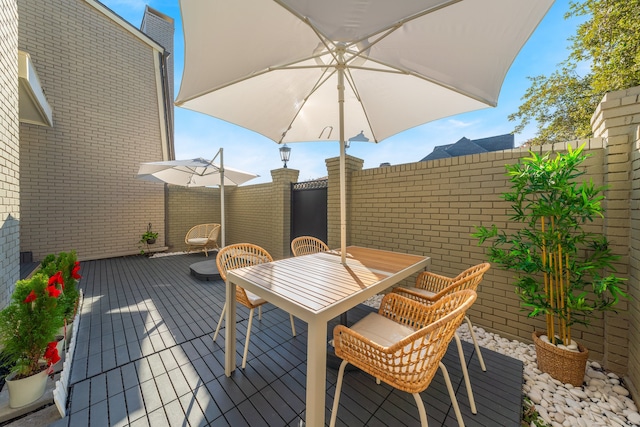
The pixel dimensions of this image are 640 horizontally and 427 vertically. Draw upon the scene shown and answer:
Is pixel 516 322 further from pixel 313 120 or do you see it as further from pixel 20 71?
pixel 20 71

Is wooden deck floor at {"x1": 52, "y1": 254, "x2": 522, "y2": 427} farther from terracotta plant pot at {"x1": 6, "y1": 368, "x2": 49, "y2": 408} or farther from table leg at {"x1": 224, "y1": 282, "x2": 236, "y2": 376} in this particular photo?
terracotta plant pot at {"x1": 6, "y1": 368, "x2": 49, "y2": 408}

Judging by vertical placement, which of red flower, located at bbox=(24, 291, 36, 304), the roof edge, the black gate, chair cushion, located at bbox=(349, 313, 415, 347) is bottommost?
chair cushion, located at bbox=(349, 313, 415, 347)

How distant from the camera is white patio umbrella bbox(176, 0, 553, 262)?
138cm

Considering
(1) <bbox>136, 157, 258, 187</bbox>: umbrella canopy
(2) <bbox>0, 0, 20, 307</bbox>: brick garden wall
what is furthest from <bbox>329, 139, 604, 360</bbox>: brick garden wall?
(2) <bbox>0, 0, 20, 307</bbox>: brick garden wall

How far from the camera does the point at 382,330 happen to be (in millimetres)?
1641

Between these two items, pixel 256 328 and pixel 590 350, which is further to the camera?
pixel 256 328

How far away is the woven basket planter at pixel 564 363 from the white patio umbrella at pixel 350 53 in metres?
2.00

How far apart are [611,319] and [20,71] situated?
6.87 meters

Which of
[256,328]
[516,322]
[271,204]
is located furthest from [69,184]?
[516,322]

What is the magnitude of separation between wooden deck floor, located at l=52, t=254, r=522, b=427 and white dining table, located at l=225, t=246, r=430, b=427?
0.31m

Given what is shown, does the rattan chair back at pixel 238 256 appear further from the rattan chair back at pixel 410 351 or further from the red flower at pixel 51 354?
the rattan chair back at pixel 410 351

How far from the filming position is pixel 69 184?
18.2 ft

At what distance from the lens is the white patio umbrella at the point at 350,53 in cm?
138

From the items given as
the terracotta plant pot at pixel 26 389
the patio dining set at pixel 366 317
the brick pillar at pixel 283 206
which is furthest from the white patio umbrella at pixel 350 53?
the brick pillar at pixel 283 206
